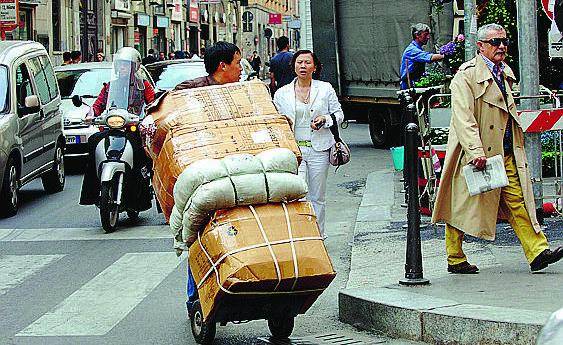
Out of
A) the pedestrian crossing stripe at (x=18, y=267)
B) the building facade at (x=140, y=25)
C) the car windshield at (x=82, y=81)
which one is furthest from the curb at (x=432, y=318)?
the building facade at (x=140, y=25)

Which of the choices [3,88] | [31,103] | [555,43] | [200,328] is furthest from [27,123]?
[200,328]

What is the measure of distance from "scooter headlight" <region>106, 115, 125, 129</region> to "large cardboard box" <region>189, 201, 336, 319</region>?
5921mm

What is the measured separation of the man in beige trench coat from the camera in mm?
8250

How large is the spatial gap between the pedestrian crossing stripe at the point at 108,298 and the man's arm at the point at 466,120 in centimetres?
260

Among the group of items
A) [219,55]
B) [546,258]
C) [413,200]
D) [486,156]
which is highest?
[219,55]

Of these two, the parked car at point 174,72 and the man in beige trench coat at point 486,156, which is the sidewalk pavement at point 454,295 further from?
the parked car at point 174,72

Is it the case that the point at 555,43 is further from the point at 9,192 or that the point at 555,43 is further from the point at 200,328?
the point at 9,192

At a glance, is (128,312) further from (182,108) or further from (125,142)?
(125,142)

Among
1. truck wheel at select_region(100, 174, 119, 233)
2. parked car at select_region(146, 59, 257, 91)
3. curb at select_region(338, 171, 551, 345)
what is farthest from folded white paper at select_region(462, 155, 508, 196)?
parked car at select_region(146, 59, 257, 91)

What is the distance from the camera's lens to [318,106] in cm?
1001

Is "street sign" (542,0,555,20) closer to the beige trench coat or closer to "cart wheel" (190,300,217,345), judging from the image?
the beige trench coat

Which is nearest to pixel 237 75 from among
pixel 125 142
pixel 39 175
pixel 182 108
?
pixel 182 108

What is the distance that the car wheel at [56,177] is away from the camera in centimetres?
1598

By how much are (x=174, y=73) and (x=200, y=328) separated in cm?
1485
